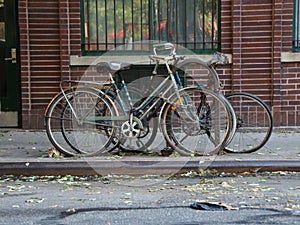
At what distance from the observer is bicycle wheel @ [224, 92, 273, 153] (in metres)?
6.27

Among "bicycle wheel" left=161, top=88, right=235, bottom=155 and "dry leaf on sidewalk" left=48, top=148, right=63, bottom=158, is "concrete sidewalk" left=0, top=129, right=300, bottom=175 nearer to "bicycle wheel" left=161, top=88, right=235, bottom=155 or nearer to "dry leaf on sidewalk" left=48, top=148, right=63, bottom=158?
"dry leaf on sidewalk" left=48, top=148, right=63, bottom=158

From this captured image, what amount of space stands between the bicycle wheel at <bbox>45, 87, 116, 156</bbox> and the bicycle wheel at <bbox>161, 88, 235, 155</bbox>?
0.73 metres

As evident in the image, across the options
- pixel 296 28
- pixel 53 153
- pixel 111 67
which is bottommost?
pixel 53 153

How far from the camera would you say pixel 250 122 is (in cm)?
680

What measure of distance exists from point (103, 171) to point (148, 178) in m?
0.55

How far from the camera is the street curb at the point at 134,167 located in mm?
5836

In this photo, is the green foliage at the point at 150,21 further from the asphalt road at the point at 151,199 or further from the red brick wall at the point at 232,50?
the asphalt road at the point at 151,199

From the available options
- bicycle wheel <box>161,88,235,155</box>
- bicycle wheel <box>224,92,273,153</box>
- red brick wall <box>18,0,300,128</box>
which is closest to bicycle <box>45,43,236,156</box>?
bicycle wheel <box>161,88,235,155</box>

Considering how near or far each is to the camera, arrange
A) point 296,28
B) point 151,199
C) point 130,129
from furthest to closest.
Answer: point 296,28, point 130,129, point 151,199

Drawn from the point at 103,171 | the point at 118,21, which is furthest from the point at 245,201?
the point at 118,21

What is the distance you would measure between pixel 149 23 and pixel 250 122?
2620 mm

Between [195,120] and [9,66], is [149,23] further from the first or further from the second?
[195,120]

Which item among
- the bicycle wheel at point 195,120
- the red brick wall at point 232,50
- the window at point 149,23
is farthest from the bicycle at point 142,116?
the window at point 149,23

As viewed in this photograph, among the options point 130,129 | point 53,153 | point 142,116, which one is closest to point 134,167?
point 130,129
